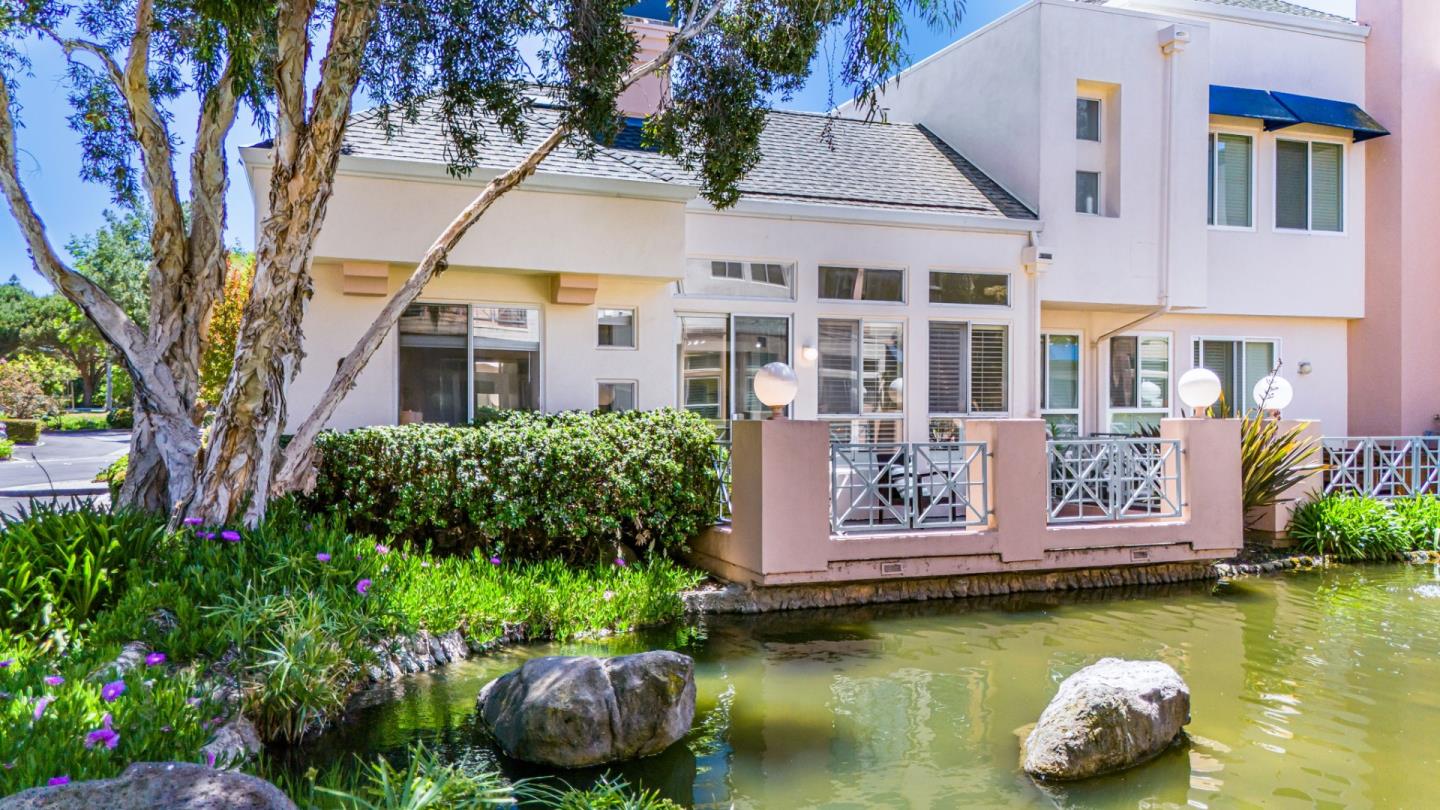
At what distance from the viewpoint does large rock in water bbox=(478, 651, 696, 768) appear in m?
5.92

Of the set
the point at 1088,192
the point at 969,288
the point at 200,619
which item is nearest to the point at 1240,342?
the point at 1088,192

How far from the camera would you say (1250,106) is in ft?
50.0

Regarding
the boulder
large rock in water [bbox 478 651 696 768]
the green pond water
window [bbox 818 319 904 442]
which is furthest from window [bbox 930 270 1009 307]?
the boulder

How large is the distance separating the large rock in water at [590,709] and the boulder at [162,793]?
2309 mm

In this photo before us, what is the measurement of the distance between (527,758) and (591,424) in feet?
15.9

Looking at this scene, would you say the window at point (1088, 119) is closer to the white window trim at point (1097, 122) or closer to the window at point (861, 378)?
the white window trim at point (1097, 122)

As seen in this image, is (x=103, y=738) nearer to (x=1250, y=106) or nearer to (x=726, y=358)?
(x=726, y=358)

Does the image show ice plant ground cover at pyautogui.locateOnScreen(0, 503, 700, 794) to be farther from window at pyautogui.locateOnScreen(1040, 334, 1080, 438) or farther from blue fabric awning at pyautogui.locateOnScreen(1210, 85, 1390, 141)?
blue fabric awning at pyautogui.locateOnScreen(1210, 85, 1390, 141)

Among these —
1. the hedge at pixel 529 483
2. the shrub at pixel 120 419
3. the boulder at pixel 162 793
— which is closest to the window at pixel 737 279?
the hedge at pixel 529 483

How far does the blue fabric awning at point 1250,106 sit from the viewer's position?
15.1 m

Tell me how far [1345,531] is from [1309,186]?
6.46 meters

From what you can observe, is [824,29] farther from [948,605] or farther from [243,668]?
[243,668]

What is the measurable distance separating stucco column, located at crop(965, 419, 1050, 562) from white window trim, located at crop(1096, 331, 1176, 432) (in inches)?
211

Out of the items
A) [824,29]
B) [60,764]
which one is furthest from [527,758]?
[824,29]
